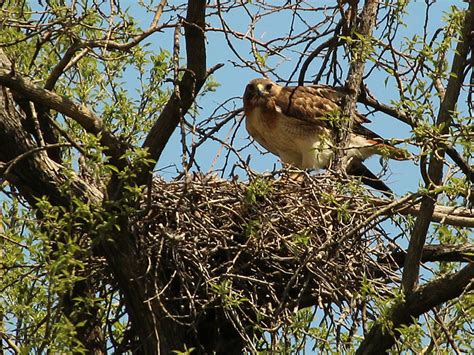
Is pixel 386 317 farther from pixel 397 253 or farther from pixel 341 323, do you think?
pixel 397 253

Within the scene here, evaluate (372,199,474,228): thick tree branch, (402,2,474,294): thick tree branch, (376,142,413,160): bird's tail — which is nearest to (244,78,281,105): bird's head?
(372,199,474,228): thick tree branch

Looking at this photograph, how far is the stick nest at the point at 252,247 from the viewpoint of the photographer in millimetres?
5887

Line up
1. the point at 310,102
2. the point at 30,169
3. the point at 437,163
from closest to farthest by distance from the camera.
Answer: the point at 437,163
the point at 30,169
the point at 310,102

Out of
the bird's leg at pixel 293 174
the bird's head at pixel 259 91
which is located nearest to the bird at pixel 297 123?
the bird's head at pixel 259 91

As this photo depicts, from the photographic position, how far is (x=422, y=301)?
5109 mm

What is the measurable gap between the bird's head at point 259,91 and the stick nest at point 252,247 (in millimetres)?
1994

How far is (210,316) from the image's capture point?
624cm

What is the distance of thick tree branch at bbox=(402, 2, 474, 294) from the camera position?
5004 millimetres

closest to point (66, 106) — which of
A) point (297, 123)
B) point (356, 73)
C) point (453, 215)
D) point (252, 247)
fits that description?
point (252, 247)

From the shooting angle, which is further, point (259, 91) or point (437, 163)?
point (259, 91)

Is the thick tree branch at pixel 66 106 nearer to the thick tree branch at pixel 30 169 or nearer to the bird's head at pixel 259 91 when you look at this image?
the thick tree branch at pixel 30 169

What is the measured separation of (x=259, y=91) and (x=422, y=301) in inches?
139

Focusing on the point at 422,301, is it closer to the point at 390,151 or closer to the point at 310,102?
the point at 390,151

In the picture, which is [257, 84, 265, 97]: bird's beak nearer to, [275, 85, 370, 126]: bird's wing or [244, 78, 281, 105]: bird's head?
[244, 78, 281, 105]: bird's head
